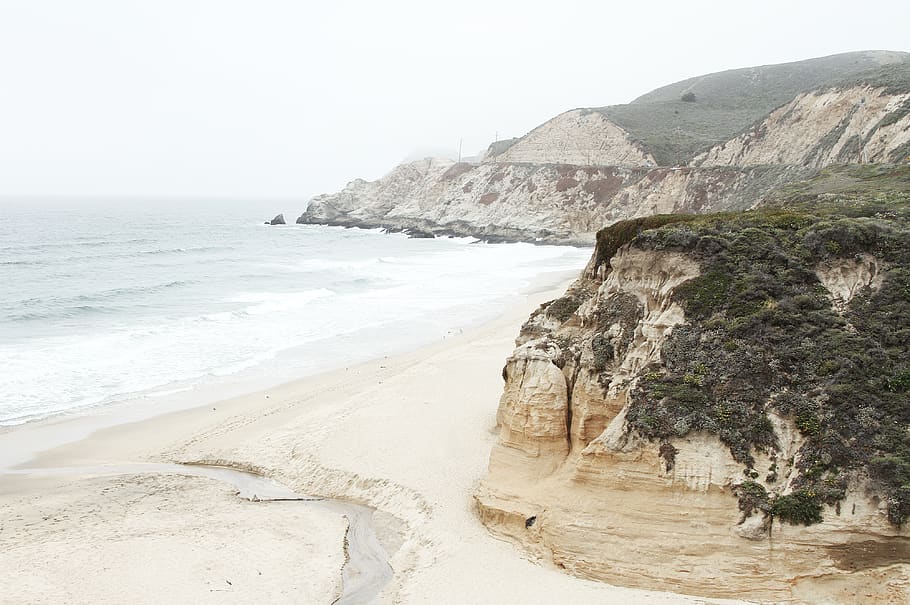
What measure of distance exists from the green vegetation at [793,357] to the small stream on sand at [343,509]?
434cm

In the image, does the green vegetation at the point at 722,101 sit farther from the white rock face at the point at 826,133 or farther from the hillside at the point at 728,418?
the hillside at the point at 728,418

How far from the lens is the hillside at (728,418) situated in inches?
308

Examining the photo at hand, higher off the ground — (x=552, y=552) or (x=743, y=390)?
(x=743, y=390)

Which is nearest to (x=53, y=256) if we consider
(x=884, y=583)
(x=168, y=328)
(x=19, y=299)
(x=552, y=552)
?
(x=19, y=299)

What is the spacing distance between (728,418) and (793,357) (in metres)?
1.35

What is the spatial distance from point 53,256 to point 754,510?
194ft

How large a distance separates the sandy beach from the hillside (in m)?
0.73

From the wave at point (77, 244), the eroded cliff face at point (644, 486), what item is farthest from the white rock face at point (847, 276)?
the wave at point (77, 244)

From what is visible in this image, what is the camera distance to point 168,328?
1099 inches

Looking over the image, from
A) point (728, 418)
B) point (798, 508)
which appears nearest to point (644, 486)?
point (728, 418)

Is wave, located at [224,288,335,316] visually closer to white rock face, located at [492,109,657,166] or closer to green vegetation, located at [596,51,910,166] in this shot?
green vegetation, located at [596,51,910,166]

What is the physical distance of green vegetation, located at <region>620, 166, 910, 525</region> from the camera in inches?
317

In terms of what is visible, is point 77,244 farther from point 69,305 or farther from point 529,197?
point 529,197

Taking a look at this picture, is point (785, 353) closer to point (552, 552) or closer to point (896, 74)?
point (552, 552)
